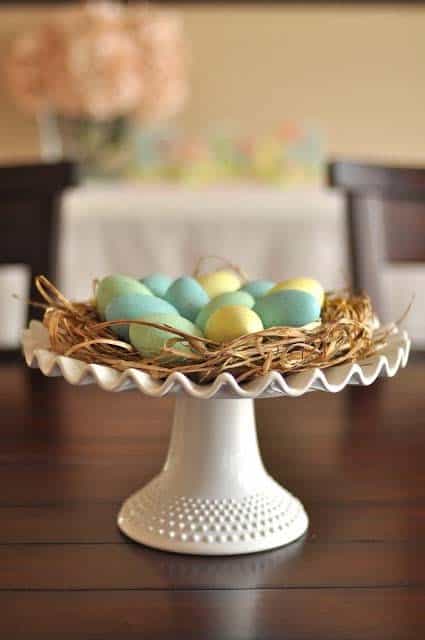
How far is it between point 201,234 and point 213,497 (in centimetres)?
149

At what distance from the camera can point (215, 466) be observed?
639mm

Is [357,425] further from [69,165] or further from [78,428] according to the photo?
[69,165]

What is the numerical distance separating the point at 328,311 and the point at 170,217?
1.37 metres

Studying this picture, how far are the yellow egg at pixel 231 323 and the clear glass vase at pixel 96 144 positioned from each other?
264cm

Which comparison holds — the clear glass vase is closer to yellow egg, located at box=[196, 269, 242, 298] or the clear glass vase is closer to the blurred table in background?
the blurred table in background

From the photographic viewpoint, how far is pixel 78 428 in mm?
869

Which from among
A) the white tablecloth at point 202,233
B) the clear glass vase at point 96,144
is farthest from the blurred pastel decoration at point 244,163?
the white tablecloth at point 202,233

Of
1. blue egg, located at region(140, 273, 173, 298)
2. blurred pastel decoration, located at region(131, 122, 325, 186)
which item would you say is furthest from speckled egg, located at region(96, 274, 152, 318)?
blurred pastel decoration, located at region(131, 122, 325, 186)

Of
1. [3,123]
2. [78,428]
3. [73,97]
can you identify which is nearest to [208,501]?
[78,428]

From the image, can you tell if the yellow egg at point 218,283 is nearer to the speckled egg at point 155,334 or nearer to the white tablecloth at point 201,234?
the speckled egg at point 155,334

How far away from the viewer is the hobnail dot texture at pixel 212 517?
1.96 feet

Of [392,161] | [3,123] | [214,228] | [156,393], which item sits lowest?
[156,393]

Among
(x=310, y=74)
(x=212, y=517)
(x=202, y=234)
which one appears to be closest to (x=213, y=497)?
(x=212, y=517)

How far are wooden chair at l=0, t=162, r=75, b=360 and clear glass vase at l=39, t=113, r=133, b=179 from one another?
5.72 feet
